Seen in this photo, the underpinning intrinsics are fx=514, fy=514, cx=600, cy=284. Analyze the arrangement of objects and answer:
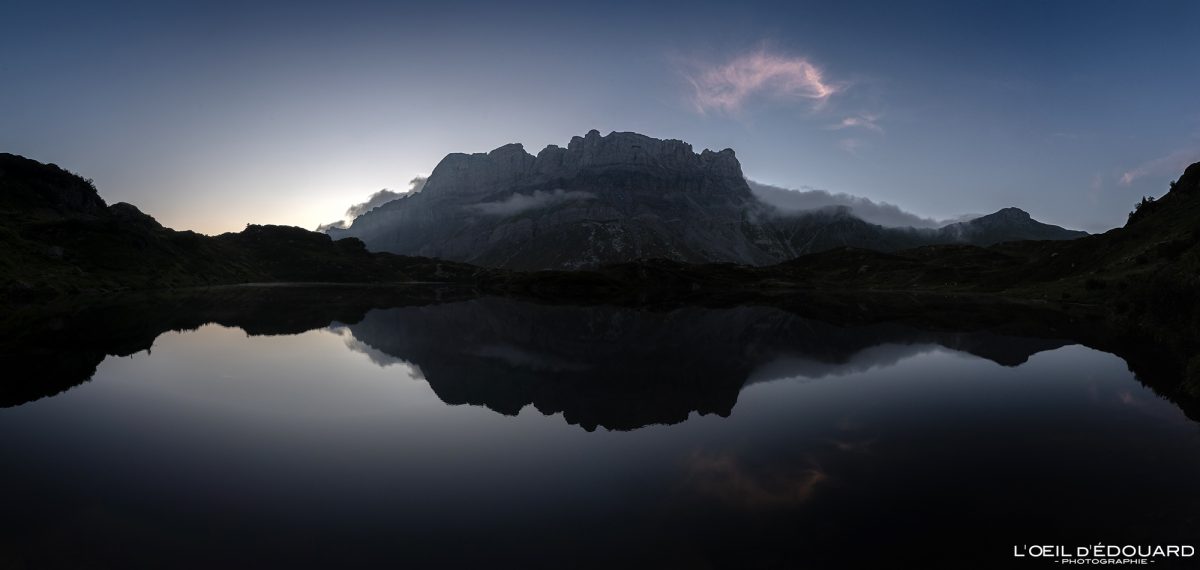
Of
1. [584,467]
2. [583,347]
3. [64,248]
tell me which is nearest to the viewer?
[584,467]

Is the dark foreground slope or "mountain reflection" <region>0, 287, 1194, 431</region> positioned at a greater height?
the dark foreground slope

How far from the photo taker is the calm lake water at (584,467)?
13008mm

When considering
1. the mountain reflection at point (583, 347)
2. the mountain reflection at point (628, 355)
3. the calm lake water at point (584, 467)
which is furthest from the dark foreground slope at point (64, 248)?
the calm lake water at point (584, 467)

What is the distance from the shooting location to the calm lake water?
1301 centimetres

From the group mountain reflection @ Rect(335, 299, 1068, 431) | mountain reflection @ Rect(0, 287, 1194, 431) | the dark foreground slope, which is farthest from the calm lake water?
the dark foreground slope

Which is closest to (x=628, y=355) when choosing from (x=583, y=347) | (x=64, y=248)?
(x=583, y=347)

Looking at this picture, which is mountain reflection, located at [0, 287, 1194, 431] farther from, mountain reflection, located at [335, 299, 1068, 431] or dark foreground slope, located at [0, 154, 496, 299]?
dark foreground slope, located at [0, 154, 496, 299]

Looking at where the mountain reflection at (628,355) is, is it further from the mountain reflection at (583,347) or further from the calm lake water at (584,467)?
the calm lake water at (584,467)

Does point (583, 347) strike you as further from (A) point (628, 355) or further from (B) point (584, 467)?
(B) point (584, 467)

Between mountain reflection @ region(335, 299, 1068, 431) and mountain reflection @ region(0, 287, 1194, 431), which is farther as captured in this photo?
mountain reflection @ region(0, 287, 1194, 431)

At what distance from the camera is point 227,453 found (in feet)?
64.4

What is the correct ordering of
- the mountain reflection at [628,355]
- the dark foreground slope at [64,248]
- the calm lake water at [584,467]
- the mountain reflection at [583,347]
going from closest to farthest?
the calm lake water at [584,467] → the mountain reflection at [628,355] → the mountain reflection at [583,347] → the dark foreground slope at [64,248]

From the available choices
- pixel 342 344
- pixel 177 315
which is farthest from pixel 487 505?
pixel 177 315

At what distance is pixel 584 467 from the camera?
1850cm
